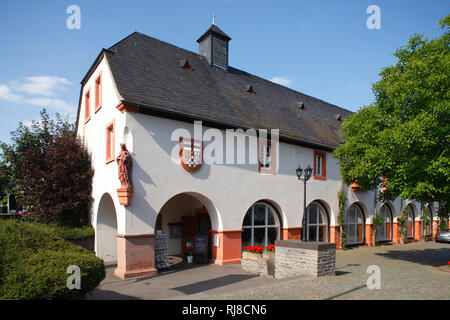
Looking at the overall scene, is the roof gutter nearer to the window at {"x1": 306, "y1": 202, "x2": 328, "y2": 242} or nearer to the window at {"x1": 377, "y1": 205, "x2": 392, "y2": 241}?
the window at {"x1": 306, "y1": 202, "x2": 328, "y2": 242}

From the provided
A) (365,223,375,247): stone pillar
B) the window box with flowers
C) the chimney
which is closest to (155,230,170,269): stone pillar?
the window box with flowers

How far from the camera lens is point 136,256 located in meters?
11.2

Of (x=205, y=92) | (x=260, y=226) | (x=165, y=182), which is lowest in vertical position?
(x=260, y=226)

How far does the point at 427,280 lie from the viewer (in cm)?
1032

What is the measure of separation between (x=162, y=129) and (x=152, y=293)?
570 centimetres

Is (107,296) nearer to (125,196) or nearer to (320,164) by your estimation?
(125,196)

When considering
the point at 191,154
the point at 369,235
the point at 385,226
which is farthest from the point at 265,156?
the point at 385,226

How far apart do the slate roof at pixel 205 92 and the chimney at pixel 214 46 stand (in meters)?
0.54

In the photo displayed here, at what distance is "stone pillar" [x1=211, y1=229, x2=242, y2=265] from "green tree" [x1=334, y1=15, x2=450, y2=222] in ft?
18.6

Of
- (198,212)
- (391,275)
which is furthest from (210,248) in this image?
(391,275)

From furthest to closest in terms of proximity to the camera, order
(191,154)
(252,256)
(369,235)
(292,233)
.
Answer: (369,235) < (292,233) < (191,154) < (252,256)

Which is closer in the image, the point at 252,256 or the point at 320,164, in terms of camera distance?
the point at 252,256

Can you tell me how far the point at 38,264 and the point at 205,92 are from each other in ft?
36.2
